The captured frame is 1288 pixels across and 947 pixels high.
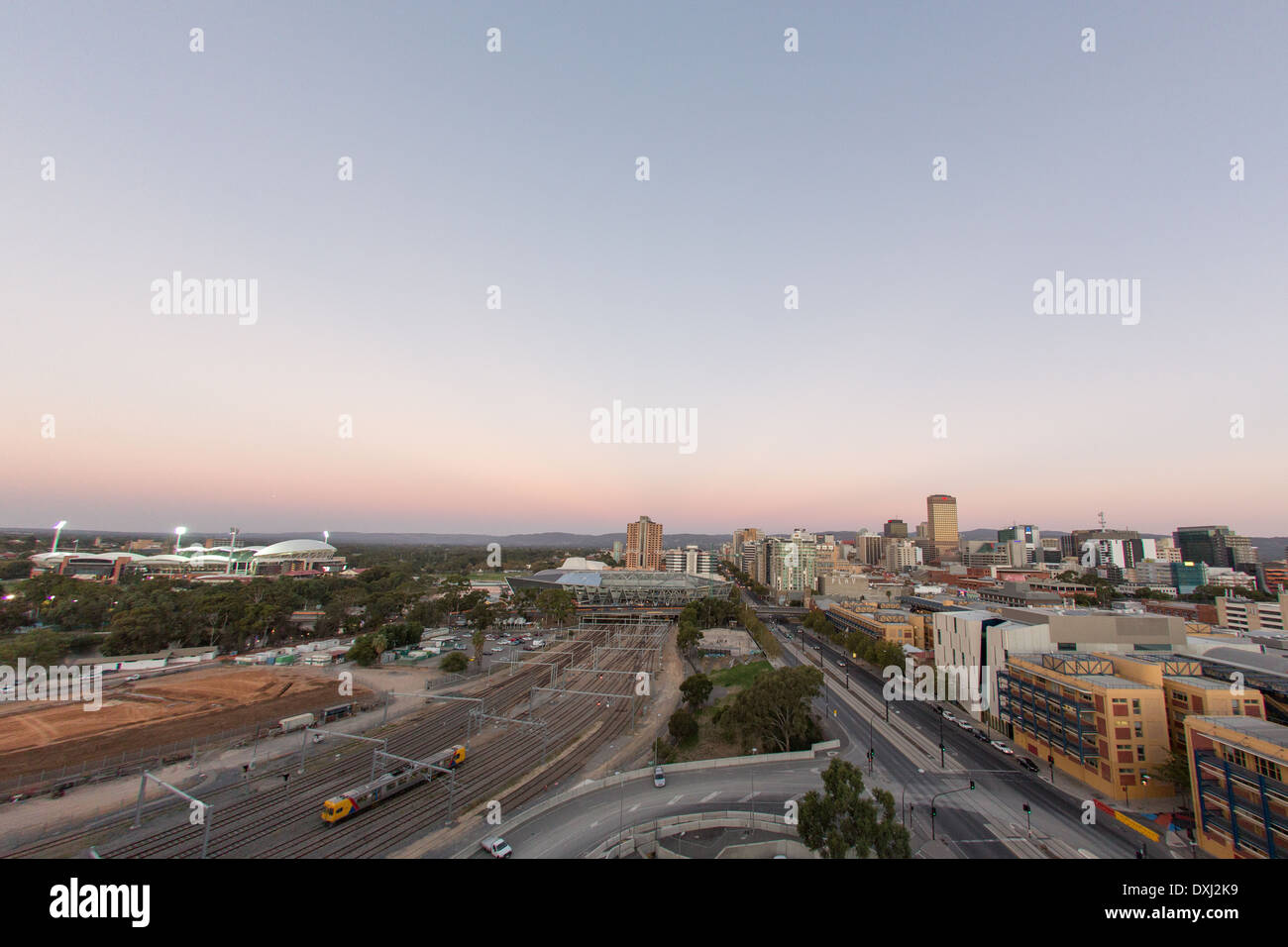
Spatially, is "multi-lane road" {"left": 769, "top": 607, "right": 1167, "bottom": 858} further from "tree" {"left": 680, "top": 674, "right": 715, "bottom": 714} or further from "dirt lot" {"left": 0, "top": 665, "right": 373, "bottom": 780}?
"dirt lot" {"left": 0, "top": 665, "right": 373, "bottom": 780}

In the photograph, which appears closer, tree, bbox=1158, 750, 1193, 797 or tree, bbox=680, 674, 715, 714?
tree, bbox=1158, 750, 1193, 797

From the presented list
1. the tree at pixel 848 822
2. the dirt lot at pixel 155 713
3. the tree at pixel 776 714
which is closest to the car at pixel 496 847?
the tree at pixel 848 822

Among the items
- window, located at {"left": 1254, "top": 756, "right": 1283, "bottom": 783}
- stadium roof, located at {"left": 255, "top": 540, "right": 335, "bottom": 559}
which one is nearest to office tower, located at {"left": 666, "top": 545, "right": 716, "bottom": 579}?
stadium roof, located at {"left": 255, "top": 540, "right": 335, "bottom": 559}

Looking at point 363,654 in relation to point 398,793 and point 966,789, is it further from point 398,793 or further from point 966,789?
point 966,789
